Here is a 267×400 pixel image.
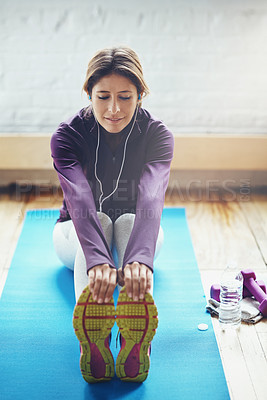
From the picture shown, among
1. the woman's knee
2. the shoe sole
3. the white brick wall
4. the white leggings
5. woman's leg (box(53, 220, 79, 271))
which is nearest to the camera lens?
the shoe sole

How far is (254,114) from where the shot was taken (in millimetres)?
2865

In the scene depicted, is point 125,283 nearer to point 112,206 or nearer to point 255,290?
point 112,206

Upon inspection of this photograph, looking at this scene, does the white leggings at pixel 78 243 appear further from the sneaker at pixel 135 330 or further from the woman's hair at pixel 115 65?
the woman's hair at pixel 115 65

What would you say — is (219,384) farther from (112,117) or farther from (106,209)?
(112,117)

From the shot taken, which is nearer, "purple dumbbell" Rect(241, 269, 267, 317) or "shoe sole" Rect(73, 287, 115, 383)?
"shoe sole" Rect(73, 287, 115, 383)

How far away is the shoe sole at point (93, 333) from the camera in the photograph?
4.88 feet

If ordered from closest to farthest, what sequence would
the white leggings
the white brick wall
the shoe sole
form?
the shoe sole < the white leggings < the white brick wall

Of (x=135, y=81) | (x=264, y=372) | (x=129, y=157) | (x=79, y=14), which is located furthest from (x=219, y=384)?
(x=79, y=14)

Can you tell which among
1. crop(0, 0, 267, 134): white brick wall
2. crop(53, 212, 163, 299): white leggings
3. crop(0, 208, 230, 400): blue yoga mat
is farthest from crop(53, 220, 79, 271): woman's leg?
crop(0, 0, 267, 134): white brick wall

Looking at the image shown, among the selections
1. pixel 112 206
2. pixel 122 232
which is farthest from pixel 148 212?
pixel 112 206

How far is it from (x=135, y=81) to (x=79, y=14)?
130cm

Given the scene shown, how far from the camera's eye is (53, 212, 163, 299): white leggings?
5.61ft

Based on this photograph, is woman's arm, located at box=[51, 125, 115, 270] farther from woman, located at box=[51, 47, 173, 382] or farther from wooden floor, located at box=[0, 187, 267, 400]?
wooden floor, located at box=[0, 187, 267, 400]

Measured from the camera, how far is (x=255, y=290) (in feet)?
6.49
